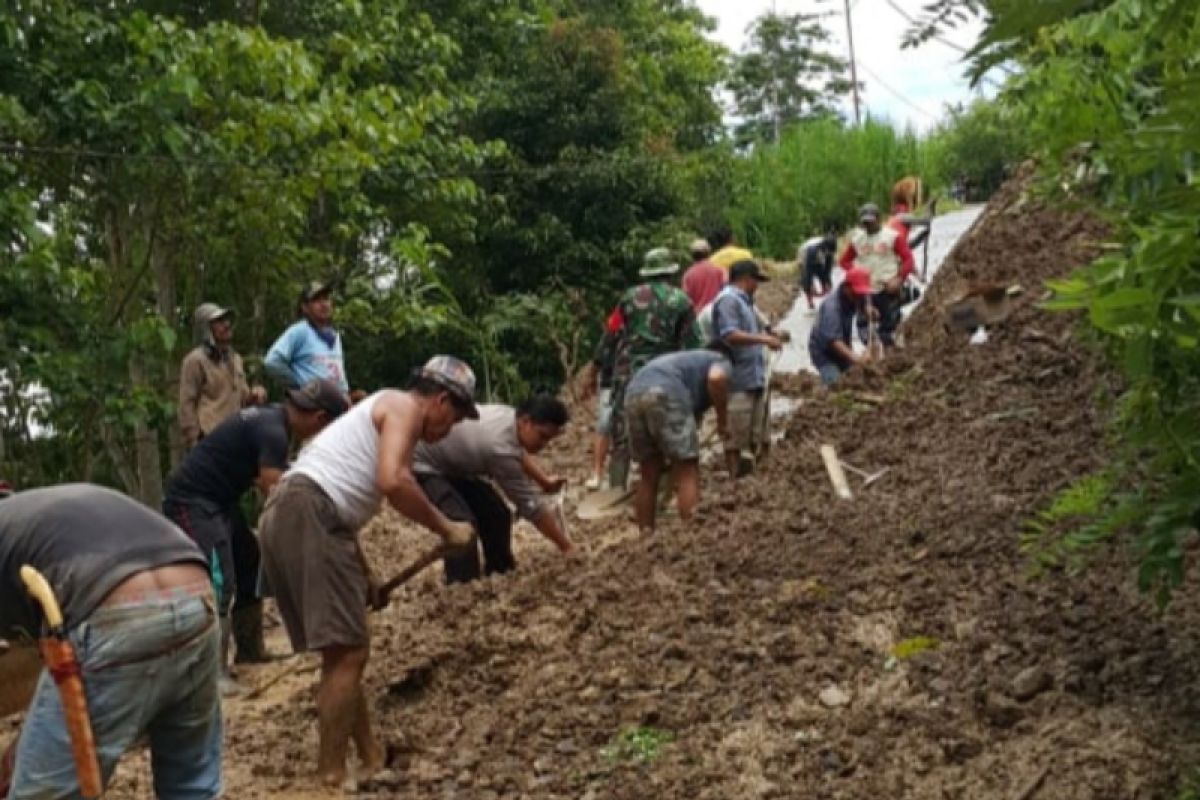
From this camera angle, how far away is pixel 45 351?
793 cm

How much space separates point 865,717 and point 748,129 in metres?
47.3

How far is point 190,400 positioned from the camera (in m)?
8.91

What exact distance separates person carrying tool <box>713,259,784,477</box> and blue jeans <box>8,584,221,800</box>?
595 cm

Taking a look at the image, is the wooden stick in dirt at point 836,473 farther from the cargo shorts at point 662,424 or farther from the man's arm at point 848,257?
the man's arm at point 848,257

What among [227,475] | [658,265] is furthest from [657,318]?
[227,475]

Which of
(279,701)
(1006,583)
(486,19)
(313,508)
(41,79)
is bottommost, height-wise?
(279,701)

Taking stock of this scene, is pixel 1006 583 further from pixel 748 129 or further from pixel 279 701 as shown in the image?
pixel 748 129

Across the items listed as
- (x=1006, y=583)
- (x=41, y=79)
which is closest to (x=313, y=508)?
(x=1006, y=583)

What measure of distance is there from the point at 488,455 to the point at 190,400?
238 centimetres

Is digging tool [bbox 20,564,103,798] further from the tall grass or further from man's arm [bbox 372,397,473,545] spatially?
the tall grass

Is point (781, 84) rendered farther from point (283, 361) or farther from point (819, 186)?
point (283, 361)

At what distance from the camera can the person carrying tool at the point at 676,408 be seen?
8.52 m

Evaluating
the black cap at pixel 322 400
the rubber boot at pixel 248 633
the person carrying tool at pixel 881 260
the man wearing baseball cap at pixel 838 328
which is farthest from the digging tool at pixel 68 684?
the person carrying tool at pixel 881 260

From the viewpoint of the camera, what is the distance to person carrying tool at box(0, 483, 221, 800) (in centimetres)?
356
